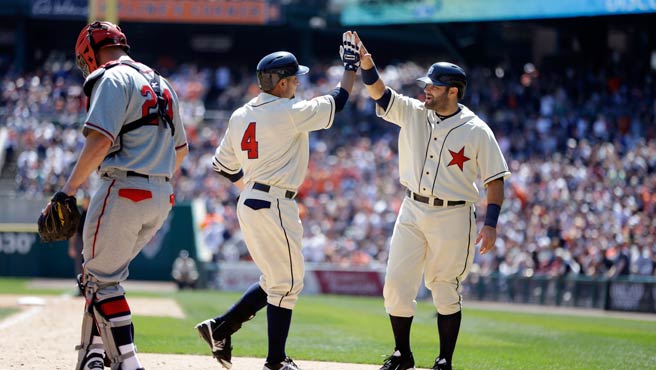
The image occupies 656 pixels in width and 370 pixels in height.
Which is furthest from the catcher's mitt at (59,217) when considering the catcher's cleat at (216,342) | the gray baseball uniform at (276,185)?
the catcher's cleat at (216,342)

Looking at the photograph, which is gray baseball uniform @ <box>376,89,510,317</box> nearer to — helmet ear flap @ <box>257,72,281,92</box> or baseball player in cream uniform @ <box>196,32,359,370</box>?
baseball player in cream uniform @ <box>196,32,359,370</box>

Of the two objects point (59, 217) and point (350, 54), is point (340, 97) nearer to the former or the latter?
point (350, 54)

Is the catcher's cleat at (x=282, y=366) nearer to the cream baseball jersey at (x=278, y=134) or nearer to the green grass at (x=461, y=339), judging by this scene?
the cream baseball jersey at (x=278, y=134)

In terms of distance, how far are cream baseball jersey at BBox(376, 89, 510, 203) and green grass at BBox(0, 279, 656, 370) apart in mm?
1564

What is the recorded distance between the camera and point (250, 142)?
251 inches

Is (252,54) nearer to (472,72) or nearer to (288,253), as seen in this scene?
(472,72)

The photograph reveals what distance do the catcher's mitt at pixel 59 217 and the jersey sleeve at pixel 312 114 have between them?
1519mm

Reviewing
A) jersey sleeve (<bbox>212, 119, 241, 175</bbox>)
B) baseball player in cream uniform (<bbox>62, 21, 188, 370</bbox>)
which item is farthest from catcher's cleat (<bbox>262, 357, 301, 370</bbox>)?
jersey sleeve (<bbox>212, 119, 241, 175</bbox>)

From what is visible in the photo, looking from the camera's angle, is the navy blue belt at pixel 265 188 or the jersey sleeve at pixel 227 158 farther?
the jersey sleeve at pixel 227 158

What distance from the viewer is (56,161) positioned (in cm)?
2473

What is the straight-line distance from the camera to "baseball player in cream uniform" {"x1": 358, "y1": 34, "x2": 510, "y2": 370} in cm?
663

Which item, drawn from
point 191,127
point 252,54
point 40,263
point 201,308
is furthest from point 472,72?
point 201,308

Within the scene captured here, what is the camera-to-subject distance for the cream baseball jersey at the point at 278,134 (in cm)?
629

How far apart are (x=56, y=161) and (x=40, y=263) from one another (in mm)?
2775
